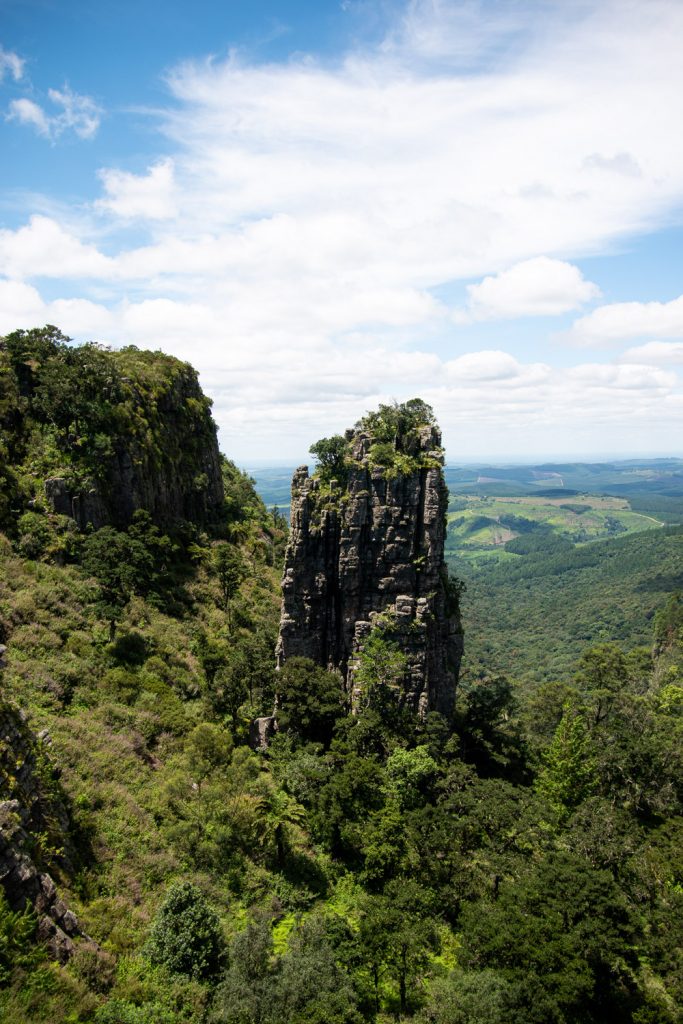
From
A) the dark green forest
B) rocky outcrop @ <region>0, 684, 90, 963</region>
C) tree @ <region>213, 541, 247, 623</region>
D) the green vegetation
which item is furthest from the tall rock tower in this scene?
rocky outcrop @ <region>0, 684, 90, 963</region>

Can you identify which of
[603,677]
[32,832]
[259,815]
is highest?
[32,832]

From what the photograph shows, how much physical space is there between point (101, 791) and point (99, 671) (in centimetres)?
1317

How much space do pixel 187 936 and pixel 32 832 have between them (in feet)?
31.8

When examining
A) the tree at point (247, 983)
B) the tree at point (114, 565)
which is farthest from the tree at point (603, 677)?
the tree at point (114, 565)

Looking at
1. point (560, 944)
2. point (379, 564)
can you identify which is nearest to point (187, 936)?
point (560, 944)

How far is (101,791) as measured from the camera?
3628 centimetres

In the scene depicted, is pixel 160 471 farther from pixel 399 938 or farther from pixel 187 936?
pixel 399 938

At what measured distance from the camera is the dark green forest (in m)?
27.2

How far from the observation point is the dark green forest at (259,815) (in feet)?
89.1

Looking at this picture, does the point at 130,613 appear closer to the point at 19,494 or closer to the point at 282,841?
the point at 19,494

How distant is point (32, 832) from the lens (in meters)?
27.9

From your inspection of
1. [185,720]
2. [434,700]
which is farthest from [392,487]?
[185,720]

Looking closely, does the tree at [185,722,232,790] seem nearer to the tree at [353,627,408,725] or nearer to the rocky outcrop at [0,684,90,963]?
the rocky outcrop at [0,684,90,963]

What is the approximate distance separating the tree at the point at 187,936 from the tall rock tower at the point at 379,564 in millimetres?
24678
